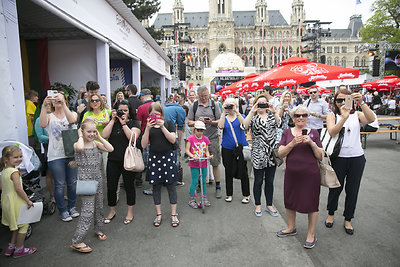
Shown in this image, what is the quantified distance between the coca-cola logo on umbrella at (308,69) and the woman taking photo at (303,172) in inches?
155

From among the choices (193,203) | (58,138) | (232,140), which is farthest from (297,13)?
(58,138)

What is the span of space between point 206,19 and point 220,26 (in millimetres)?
14501

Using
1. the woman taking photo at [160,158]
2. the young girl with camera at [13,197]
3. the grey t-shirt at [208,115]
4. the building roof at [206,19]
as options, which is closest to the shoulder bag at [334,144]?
the grey t-shirt at [208,115]

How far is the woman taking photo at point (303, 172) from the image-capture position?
3.05 metres

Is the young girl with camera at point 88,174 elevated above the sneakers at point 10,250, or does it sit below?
above

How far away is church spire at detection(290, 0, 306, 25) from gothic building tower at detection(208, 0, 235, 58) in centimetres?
2545

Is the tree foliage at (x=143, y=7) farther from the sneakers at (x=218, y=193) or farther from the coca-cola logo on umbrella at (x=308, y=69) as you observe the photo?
the sneakers at (x=218, y=193)

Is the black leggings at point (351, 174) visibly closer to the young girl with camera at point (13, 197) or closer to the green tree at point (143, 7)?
the young girl with camera at point (13, 197)

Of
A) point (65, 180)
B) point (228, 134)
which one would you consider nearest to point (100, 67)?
point (65, 180)

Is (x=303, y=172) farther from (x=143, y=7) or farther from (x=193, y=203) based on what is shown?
(x=143, y=7)

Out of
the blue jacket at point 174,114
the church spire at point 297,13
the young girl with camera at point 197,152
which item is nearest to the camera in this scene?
the young girl with camera at point 197,152

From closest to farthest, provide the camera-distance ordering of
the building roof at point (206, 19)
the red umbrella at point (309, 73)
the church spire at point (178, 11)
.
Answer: the red umbrella at point (309, 73)
the church spire at point (178, 11)
the building roof at point (206, 19)

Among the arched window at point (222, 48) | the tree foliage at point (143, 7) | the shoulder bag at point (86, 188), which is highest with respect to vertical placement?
the arched window at point (222, 48)

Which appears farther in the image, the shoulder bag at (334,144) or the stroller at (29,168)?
the shoulder bag at (334,144)
